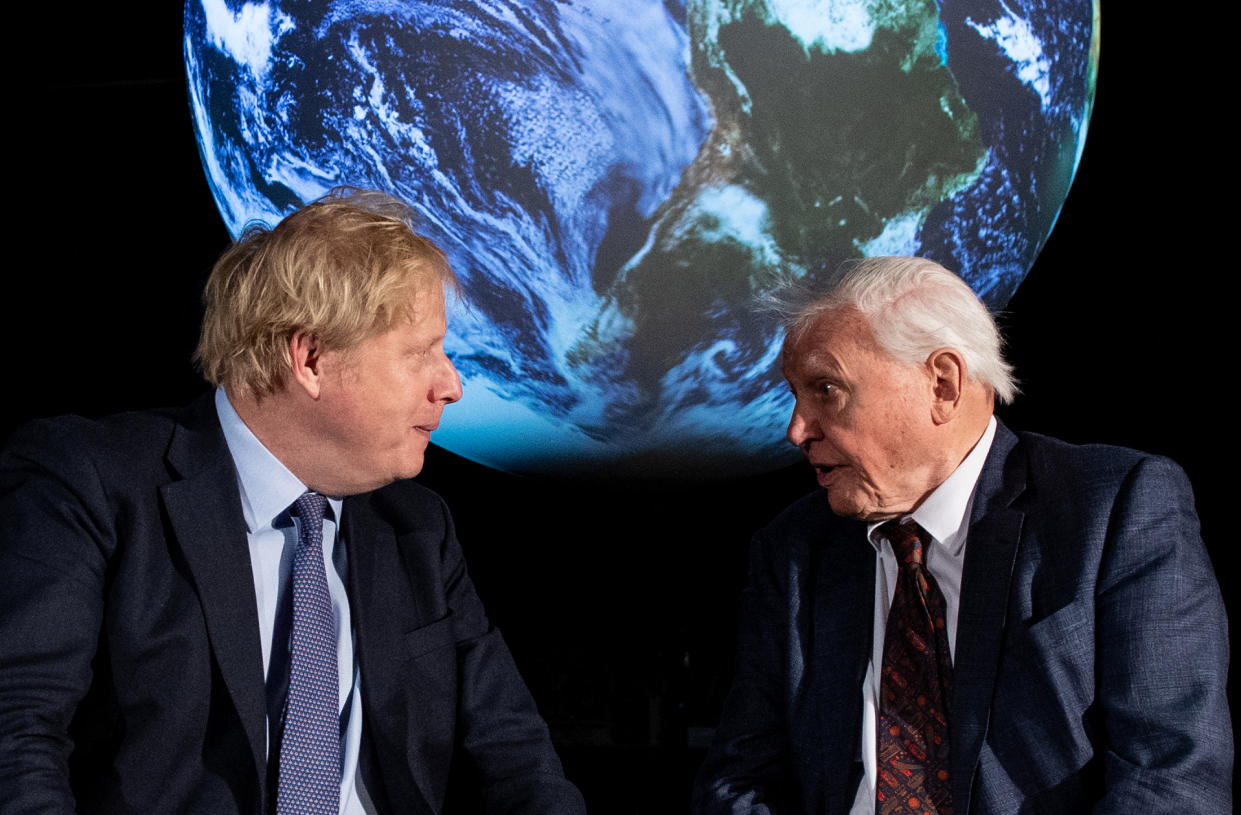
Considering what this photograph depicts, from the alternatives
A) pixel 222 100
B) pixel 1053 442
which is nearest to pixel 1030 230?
pixel 1053 442

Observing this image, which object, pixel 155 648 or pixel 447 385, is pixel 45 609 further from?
pixel 447 385

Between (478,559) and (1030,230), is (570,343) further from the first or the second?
(1030,230)

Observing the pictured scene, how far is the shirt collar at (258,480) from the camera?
1.92 m

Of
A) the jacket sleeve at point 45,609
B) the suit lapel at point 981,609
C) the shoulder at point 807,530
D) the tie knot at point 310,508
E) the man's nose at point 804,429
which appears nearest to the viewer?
the jacket sleeve at point 45,609

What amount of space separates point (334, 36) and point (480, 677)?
5.07 feet

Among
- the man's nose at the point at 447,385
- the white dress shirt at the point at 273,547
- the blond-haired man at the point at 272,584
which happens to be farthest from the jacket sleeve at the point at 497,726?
the man's nose at the point at 447,385

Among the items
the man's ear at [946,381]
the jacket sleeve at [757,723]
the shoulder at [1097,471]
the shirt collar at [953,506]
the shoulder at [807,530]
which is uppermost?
the man's ear at [946,381]

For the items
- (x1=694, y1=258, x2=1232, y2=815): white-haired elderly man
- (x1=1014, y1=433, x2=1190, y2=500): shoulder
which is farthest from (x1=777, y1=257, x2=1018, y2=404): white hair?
(x1=1014, y1=433, x2=1190, y2=500): shoulder

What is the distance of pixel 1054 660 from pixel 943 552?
0.99 ft

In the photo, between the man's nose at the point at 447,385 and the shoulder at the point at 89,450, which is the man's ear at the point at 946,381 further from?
the shoulder at the point at 89,450

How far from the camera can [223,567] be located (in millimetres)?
1815

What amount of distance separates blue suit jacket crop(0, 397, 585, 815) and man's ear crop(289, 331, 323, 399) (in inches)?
6.9

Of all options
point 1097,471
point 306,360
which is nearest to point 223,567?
point 306,360

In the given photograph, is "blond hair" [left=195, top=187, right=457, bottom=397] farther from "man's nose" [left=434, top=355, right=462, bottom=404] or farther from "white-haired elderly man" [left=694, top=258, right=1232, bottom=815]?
"white-haired elderly man" [left=694, top=258, right=1232, bottom=815]
